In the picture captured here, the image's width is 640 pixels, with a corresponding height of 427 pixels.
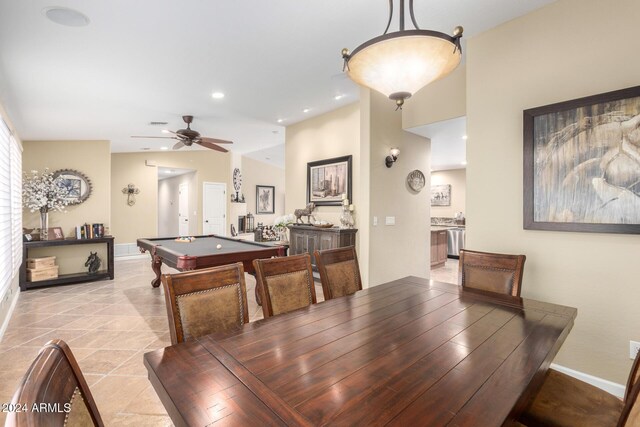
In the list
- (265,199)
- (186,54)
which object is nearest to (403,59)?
(186,54)

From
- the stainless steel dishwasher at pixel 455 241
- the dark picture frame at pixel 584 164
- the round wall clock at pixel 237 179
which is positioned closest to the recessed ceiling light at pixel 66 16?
the dark picture frame at pixel 584 164

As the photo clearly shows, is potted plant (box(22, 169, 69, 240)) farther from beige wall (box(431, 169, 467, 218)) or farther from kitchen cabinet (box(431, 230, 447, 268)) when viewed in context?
beige wall (box(431, 169, 467, 218))

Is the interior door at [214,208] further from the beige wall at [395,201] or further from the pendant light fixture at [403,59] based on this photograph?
the pendant light fixture at [403,59]

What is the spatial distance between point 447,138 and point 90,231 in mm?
6447

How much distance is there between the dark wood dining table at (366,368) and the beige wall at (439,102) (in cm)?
280

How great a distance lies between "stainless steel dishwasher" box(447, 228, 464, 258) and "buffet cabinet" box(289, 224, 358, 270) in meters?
4.08

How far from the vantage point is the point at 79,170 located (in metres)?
5.65

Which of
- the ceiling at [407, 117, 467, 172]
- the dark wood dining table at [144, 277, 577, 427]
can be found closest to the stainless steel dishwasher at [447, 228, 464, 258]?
the ceiling at [407, 117, 467, 172]

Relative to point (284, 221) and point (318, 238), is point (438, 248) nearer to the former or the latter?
point (318, 238)

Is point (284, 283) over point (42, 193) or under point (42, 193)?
under

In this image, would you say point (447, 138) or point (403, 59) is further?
point (447, 138)

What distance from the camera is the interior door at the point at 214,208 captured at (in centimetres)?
844

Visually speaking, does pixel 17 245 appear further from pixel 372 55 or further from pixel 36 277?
pixel 372 55

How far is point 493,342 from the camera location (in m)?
1.32
